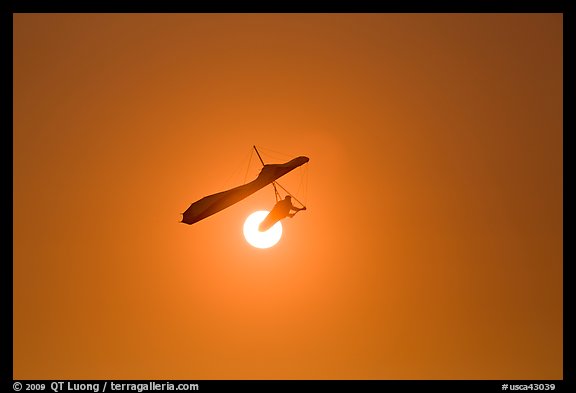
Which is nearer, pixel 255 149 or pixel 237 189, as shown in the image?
pixel 237 189

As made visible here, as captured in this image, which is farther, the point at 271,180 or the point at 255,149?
the point at 255,149

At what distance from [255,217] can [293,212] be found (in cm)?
77

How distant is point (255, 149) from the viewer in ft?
62.3

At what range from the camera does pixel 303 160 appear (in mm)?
17641
